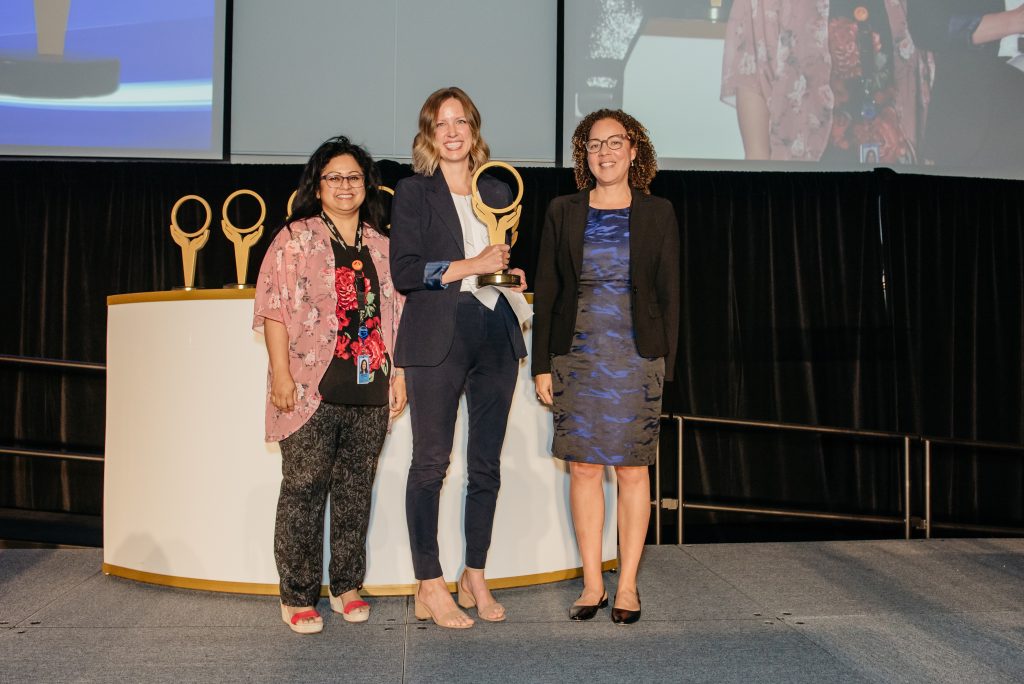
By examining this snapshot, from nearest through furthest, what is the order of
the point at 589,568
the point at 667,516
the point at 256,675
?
the point at 256,675, the point at 589,568, the point at 667,516

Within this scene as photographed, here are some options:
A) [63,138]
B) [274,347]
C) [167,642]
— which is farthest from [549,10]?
[167,642]

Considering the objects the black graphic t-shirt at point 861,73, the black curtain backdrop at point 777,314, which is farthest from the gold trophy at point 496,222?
the black graphic t-shirt at point 861,73

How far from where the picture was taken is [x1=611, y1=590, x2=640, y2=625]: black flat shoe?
2.55 m

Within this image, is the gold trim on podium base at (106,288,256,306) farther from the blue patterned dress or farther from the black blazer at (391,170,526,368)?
the blue patterned dress

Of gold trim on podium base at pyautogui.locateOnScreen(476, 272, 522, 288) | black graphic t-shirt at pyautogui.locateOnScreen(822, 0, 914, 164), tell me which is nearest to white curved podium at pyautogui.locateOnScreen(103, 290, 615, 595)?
gold trim on podium base at pyautogui.locateOnScreen(476, 272, 522, 288)

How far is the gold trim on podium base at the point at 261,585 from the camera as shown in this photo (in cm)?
286

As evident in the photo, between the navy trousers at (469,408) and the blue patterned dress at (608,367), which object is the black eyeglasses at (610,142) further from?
the navy trousers at (469,408)

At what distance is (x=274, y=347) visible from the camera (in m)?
2.50

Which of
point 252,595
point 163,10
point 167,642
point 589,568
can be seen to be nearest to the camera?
point 167,642

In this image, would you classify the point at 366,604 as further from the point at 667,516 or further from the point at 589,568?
the point at 667,516

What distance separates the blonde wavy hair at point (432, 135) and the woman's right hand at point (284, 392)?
2.21 feet

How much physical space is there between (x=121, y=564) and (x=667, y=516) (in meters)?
3.62

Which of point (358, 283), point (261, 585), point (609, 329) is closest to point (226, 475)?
point (261, 585)

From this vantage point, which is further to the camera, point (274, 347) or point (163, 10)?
point (163, 10)
